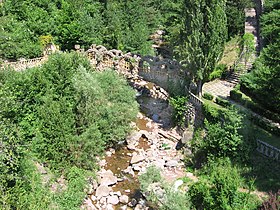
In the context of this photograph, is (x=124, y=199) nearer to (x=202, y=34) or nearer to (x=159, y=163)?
(x=159, y=163)

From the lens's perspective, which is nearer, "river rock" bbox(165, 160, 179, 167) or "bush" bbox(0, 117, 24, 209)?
"bush" bbox(0, 117, 24, 209)

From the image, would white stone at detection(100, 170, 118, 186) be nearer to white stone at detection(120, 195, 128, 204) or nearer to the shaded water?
the shaded water

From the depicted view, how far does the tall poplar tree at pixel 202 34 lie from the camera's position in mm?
28062

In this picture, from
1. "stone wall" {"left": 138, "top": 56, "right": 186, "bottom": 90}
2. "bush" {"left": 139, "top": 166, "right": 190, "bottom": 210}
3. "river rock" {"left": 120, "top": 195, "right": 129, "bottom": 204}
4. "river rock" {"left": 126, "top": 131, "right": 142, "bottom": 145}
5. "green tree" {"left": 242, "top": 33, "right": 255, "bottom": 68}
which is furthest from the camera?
"green tree" {"left": 242, "top": 33, "right": 255, "bottom": 68}

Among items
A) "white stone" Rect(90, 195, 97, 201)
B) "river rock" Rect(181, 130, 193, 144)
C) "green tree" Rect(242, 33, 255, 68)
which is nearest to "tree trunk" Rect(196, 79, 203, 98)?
"river rock" Rect(181, 130, 193, 144)

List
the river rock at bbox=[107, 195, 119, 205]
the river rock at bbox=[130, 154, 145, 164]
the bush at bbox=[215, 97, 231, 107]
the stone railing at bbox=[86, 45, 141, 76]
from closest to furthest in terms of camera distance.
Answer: the river rock at bbox=[107, 195, 119, 205] → the river rock at bbox=[130, 154, 145, 164] → the bush at bbox=[215, 97, 231, 107] → the stone railing at bbox=[86, 45, 141, 76]

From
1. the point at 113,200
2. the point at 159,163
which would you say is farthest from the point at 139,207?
the point at 159,163

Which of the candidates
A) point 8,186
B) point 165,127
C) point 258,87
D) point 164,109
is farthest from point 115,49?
point 8,186

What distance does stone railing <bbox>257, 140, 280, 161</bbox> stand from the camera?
23.2m

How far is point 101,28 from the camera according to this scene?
4497 centimetres

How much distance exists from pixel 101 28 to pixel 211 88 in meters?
18.4

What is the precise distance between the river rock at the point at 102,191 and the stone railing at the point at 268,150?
11567mm

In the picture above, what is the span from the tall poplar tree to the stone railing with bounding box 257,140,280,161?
8133mm

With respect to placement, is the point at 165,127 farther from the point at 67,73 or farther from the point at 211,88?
the point at 67,73
